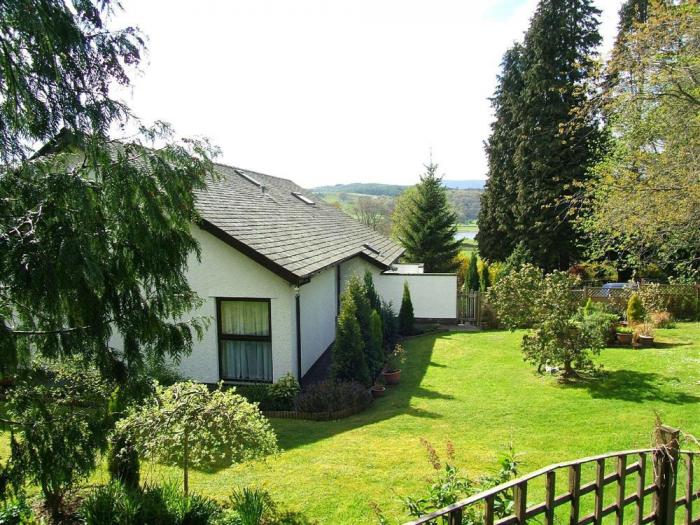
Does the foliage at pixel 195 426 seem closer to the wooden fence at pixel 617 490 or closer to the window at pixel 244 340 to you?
the wooden fence at pixel 617 490

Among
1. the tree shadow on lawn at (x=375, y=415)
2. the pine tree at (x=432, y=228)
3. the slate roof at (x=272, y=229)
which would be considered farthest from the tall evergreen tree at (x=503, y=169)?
the tree shadow on lawn at (x=375, y=415)

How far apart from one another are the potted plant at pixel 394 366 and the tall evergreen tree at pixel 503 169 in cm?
1768

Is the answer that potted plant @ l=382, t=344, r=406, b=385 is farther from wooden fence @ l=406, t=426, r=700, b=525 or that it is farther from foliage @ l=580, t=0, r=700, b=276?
wooden fence @ l=406, t=426, r=700, b=525

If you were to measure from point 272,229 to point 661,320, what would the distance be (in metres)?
14.3

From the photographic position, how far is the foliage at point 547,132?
27.4 meters

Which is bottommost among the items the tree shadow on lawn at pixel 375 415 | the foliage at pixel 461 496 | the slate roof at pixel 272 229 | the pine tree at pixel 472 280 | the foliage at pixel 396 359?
the tree shadow on lawn at pixel 375 415

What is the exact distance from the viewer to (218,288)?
35.9ft

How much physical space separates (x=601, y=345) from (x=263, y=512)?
28.9ft

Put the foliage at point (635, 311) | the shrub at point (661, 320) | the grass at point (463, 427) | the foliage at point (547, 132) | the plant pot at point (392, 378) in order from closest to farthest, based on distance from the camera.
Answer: the grass at point (463, 427) → the plant pot at point (392, 378) → the foliage at point (635, 311) → the shrub at point (661, 320) → the foliage at point (547, 132)

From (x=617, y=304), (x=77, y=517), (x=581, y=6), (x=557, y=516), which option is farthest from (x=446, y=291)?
(x=581, y=6)

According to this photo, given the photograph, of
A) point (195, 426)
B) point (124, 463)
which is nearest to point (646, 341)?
point (195, 426)

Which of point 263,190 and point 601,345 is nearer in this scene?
point 601,345

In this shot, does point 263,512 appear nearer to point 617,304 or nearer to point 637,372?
point 637,372

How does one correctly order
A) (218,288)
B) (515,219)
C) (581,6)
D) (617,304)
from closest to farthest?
1. (218,288)
2. (617,304)
3. (581,6)
4. (515,219)
